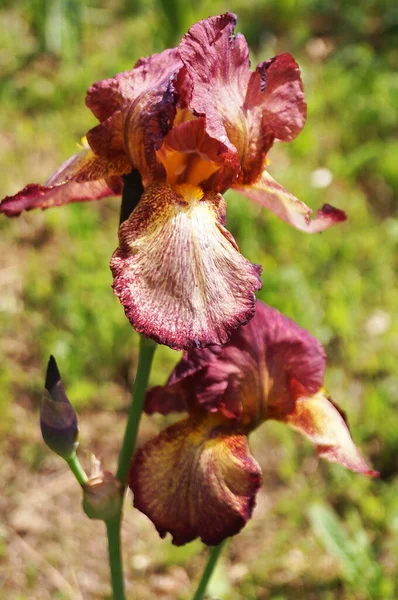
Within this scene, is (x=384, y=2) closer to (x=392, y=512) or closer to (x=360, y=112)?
(x=360, y=112)

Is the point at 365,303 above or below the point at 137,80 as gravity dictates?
below

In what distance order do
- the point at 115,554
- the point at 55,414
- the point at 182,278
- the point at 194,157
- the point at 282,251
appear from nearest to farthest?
the point at 182,278 < the point at 194,157 < the point at 55,414 < the point at 115,554 < the point at 282,251

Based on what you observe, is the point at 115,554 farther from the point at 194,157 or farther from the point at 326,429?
the point at 194,157

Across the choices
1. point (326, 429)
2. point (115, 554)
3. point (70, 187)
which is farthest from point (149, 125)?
point (115, 554)

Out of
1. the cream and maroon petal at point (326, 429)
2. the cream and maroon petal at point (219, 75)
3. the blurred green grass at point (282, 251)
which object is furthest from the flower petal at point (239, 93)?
the blurred green grass at point (282, 251)

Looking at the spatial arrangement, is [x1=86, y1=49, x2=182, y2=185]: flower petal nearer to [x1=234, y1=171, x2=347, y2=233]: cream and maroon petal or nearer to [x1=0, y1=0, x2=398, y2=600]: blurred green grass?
[x1=234, y1=171, x2=347, y2=233]: cream and maroon petal

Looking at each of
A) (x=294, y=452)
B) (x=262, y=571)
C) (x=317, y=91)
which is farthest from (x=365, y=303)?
(x=317, y=91)

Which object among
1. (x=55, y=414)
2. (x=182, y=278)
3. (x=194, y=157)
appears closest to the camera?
(x=182, y=278)
